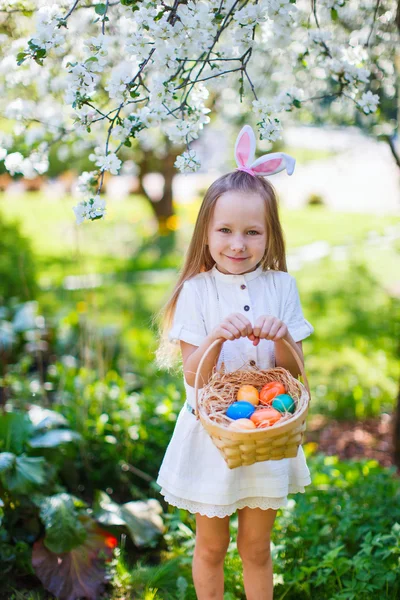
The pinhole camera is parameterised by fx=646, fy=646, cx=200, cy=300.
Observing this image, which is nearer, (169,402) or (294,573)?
(294,573)

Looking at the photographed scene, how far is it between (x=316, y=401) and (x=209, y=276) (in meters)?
2.63

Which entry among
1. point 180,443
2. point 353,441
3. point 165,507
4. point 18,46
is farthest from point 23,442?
point 353,441

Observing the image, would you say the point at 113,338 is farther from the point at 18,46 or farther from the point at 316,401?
the point at 18,46

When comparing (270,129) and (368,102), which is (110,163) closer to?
(270,129)

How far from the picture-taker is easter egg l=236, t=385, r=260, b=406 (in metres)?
1.88

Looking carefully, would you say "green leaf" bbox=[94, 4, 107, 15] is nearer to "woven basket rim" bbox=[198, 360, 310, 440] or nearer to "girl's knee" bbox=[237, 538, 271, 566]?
"woven basket rim" bbox=[198, 360, 310, 440]

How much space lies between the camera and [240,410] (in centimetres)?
182

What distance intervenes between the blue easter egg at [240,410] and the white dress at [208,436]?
0.75 ft

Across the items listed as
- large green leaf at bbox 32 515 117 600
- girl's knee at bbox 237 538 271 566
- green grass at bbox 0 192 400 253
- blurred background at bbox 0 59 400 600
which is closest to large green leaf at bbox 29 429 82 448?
blurred background at bbox 0 59 400 600

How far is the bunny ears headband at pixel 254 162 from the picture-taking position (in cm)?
205

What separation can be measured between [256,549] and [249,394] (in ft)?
1.95

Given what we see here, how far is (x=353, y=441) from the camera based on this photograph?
4.22 meters

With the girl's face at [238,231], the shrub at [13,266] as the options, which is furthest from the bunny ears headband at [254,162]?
the shrub at [13,266]

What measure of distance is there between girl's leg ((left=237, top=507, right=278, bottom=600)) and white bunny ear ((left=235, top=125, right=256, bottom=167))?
1.14m
